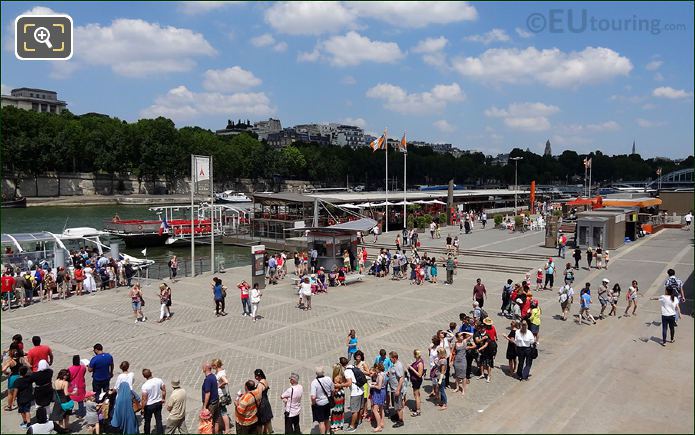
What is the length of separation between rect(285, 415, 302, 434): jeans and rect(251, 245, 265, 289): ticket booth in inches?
553

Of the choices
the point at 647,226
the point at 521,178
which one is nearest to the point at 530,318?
the point at 647,226

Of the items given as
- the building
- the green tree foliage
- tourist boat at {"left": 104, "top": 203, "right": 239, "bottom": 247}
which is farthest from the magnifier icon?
the building

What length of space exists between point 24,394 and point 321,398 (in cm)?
569

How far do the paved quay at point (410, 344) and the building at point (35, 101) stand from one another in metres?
175

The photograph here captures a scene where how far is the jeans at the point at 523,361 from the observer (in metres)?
12.2

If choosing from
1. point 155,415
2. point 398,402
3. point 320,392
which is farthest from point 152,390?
point 398,402

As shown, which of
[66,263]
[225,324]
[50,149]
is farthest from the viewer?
[50,149]

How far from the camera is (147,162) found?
112250 millimetres

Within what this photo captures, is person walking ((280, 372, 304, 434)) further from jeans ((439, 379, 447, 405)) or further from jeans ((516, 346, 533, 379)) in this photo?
jeans ((516, 346, 533, 379))

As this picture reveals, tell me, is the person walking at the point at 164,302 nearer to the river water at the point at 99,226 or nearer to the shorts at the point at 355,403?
the river water at the point at 99,226

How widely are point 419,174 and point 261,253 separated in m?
151

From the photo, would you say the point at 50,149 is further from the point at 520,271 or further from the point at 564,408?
the point at 564,408

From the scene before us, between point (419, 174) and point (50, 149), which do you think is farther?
point (419, 174)

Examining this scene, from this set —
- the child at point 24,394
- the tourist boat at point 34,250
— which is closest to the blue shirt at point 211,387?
the child at point 24,394
